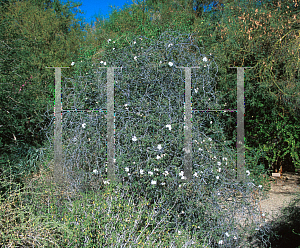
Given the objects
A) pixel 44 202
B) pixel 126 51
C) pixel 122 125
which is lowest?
pixel 44 202

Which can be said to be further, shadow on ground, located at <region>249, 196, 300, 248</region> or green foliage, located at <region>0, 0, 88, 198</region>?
green foliage, located at <region>0, 0, 88, 198</region>

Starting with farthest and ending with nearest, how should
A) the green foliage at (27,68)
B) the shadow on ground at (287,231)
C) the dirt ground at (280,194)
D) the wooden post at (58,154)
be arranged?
1. the green foliage at (27,68)
2. the dirt ground at (280,194)
3. the wooden post at (58,154)
4. the shadow on ground at (287,231)

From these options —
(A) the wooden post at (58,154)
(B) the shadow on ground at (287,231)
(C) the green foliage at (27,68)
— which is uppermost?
(C) the green foliage at (27,68)

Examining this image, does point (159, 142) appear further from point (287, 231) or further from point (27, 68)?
point (27, 68)

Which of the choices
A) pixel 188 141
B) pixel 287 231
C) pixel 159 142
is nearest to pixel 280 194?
pixel 287 231

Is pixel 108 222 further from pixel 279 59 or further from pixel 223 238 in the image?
pixel 279 59

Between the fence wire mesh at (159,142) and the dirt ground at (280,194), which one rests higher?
the fence wire mesh at (159,142)

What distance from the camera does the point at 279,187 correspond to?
5.26 metres

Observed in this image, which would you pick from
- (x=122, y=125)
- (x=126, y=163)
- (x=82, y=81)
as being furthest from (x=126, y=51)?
(x=126, y=163)

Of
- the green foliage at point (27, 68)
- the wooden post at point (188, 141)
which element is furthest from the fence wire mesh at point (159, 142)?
the green foliage at point (27, 68)

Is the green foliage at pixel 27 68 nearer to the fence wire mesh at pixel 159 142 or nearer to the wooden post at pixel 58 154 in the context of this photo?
the wooden post at pixel 58 154

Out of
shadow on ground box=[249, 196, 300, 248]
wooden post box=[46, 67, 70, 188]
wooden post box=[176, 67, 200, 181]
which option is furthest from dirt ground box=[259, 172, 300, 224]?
wooden post box=[46, 67, 70, 188]

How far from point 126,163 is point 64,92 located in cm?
174

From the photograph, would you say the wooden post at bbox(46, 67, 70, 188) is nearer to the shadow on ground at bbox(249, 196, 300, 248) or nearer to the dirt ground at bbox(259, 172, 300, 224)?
the shadow on ground at bbox(249, 196, 300, 248)
